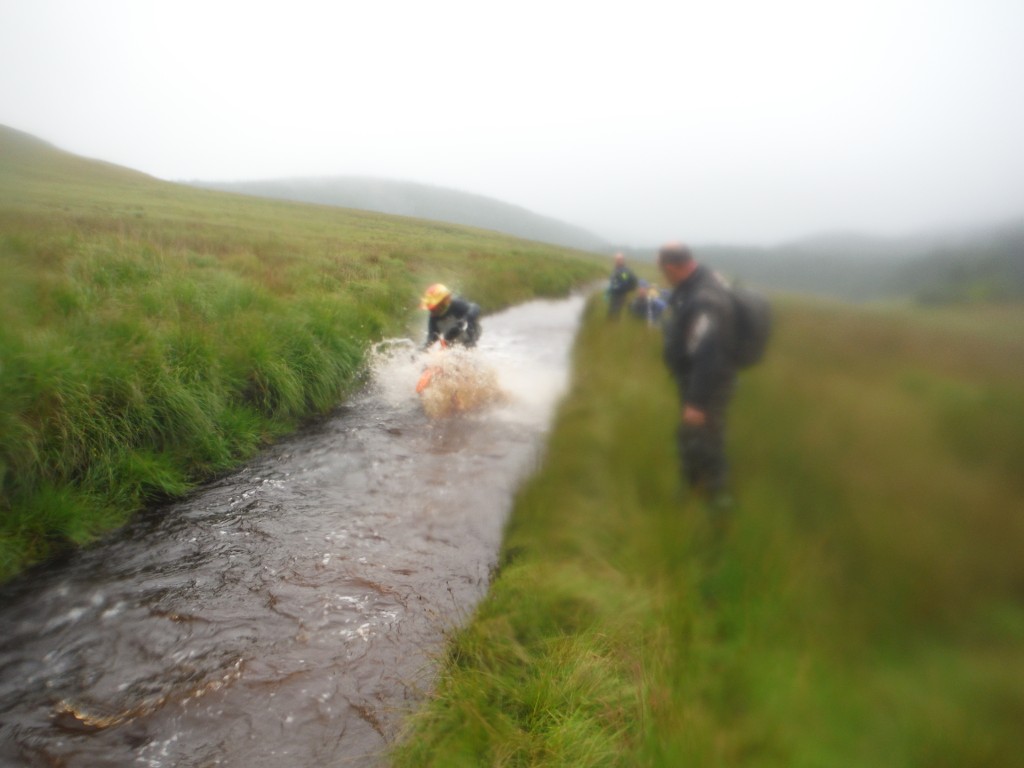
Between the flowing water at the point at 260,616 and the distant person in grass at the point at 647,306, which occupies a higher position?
the distant person in grass at the point at 647,306

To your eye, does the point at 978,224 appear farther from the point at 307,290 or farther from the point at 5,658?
the point at 307,290

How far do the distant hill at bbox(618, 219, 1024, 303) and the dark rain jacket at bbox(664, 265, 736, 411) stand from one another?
35 centimetres

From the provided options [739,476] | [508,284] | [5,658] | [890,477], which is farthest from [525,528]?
[508,284]

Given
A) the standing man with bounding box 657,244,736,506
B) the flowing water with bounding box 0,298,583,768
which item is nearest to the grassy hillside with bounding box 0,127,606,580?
the flowing water with bounding box 0,298,583,768

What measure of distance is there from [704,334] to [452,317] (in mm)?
8411

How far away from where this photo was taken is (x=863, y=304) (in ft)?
9.20

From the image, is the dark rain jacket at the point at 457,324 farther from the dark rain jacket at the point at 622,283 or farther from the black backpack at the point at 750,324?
the black backpack at the point at 750,324

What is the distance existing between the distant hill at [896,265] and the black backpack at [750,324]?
0.69ft

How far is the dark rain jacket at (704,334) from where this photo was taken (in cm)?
376

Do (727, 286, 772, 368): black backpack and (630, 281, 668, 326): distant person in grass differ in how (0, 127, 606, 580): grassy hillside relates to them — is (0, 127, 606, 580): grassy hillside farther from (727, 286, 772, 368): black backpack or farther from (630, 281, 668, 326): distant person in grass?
(727, 286, 772, 368): black backpack

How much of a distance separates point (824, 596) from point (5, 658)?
6069 millimetres

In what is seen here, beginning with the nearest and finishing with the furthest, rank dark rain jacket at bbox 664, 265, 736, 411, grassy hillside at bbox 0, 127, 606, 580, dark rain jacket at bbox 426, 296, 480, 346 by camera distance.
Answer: dark rain jacket at bbox 664, 265, 736, 411, grassy hillside at bbox 0, 127, 606, 580, dark rain jacket at bbox 426, 296, 480, 346

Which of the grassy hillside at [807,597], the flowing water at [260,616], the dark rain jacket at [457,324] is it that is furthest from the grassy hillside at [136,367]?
the grassy hillside at [807,597]

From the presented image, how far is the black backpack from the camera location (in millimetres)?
3480
